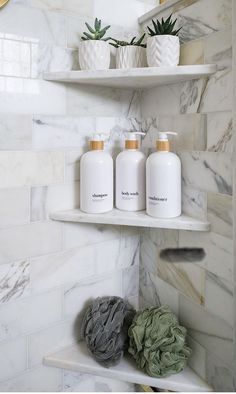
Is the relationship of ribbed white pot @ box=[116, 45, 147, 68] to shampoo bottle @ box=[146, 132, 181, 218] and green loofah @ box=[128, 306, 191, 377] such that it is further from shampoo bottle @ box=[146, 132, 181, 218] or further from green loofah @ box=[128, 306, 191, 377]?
green loofah @ box=[128, 306, 191, 377]

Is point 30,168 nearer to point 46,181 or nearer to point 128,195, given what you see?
point 46,181

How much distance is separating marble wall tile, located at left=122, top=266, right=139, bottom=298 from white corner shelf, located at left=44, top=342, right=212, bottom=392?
216mm

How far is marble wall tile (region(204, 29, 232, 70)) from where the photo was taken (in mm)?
716

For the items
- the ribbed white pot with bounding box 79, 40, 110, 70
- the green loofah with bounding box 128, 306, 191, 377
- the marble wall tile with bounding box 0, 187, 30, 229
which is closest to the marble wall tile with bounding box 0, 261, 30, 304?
the marble wall tile with bounding box 0, 187, 30, 229

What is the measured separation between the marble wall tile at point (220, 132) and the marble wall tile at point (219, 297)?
319 millimetres

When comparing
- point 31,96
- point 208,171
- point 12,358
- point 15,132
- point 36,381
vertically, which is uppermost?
point 31,96

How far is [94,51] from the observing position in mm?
846

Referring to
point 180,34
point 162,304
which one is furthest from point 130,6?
point 162,304

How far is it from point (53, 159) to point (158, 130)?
0.33 m

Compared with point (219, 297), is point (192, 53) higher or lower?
higher

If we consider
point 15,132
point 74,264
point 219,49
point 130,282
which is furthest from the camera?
point 130,282

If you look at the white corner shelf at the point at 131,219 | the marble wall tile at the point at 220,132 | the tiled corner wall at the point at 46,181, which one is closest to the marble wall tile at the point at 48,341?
the tiled corner wall at the point at 46,181

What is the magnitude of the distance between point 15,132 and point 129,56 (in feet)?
1.25

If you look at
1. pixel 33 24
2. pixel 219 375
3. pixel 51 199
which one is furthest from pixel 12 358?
pixel 33 24
